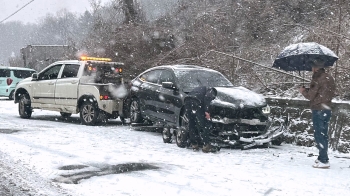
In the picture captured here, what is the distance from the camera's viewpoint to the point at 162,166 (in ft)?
22.7

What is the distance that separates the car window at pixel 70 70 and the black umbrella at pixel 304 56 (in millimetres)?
6191

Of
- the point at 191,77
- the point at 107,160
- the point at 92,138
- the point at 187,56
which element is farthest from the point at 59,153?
the point at 187,56

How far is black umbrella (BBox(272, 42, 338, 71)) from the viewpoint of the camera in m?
7.60

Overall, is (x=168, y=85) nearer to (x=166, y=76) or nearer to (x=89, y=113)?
(x=166, y=76)

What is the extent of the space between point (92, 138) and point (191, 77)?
8.81 ft

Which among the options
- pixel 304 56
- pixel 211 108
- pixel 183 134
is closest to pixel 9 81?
pixel 183 134

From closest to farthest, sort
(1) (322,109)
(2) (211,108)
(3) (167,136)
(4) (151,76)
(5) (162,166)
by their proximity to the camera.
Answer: (5) (162,166)
(1) (322,109)
(2) (211,108)
(3) (167,136)
(4) (151,76)

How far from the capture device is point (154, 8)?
42125mm

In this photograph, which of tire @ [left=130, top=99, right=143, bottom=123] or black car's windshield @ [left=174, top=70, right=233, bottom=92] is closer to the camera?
black car's windshield @ [left=174, top=70, right=233, bottom=92]

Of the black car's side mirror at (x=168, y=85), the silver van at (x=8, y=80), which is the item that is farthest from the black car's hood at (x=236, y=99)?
the silver van at (x=8, y=80)

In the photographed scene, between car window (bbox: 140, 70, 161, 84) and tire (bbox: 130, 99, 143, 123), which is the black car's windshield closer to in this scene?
car window (bbox: 140, 70, 161, 84)

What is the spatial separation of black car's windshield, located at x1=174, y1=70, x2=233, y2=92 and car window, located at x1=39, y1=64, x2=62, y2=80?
4608 millimetres

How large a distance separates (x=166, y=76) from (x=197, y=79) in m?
0.80

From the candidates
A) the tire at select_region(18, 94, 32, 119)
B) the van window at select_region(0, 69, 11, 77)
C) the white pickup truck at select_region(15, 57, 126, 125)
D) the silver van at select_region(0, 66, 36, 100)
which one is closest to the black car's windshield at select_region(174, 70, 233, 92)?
the white pickup truck at select_region(15, 57, 126, 125)
